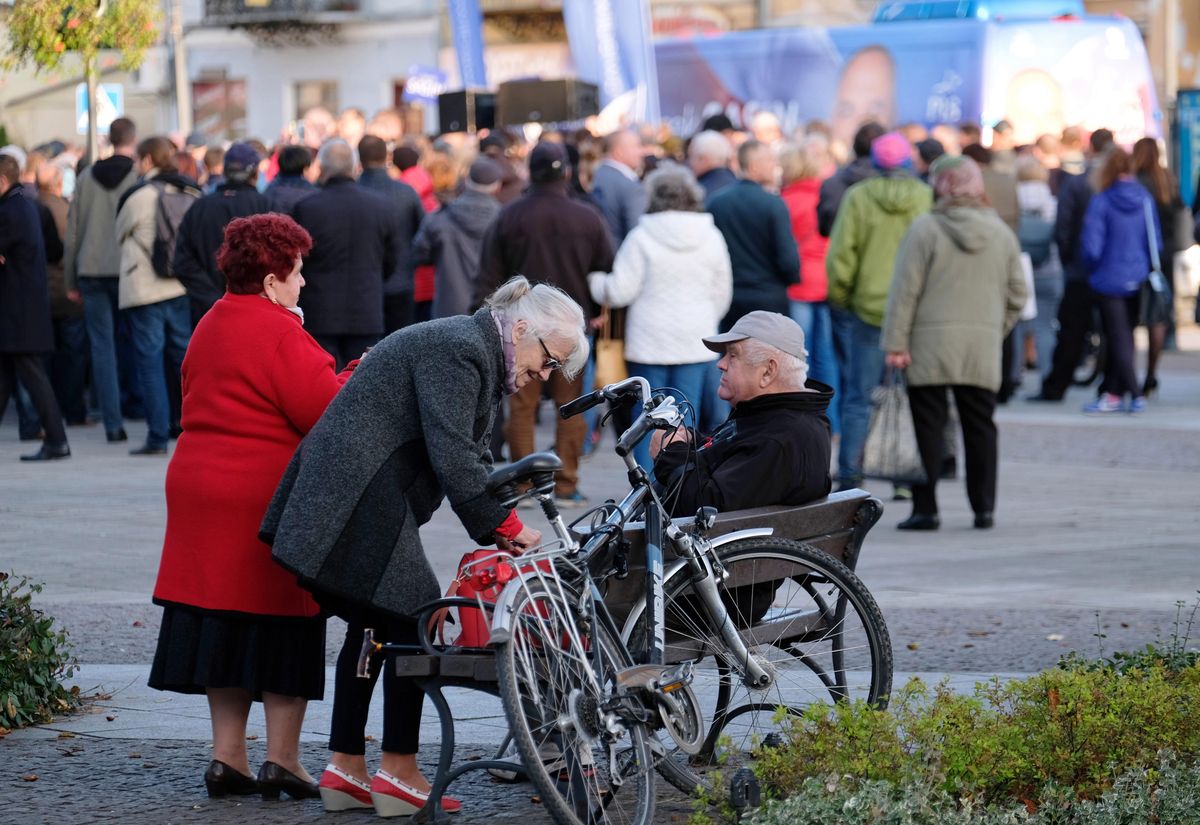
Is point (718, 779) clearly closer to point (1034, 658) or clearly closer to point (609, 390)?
point (609, 390)

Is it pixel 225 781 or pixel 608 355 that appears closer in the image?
pixel 225 781

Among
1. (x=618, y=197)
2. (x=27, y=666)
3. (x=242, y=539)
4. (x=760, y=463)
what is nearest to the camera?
(x=242, y=539)

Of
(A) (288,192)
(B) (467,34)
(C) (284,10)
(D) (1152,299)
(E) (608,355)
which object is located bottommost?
(D) (1152,299)

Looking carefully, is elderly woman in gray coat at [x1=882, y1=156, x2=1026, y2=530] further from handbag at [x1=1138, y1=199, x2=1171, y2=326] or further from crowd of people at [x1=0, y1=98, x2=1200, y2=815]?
handbag at [x1=1138, y1=199, x2=1171, y2=326]

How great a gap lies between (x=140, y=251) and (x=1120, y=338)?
25.6 ft

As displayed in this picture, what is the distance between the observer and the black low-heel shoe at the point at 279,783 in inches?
224

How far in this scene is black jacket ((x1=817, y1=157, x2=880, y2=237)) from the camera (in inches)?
531

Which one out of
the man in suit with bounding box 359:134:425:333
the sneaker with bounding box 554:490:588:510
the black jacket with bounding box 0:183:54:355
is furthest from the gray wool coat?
the black jacket with bounding box 0:183:54:355

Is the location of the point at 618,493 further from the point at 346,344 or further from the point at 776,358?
the point at 776,358

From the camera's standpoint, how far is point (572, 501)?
457 inches

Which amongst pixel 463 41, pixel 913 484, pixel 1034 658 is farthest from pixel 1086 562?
pixel 463 41

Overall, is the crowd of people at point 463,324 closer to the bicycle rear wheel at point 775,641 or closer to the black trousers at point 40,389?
the black trousers at point 40,389

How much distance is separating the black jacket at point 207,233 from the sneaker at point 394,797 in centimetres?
749

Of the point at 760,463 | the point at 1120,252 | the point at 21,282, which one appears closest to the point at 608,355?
the point at 21,282
